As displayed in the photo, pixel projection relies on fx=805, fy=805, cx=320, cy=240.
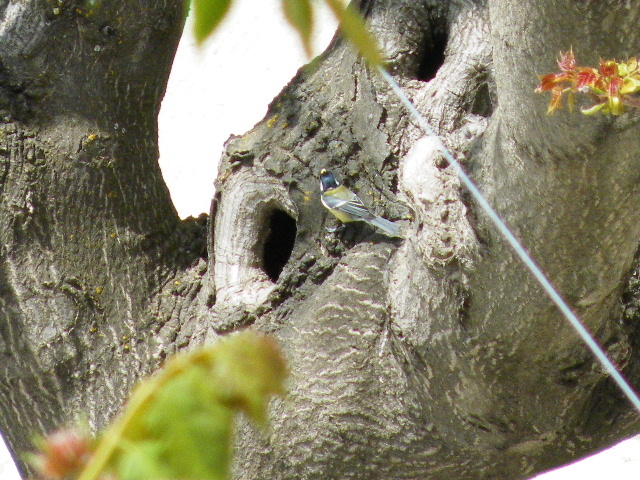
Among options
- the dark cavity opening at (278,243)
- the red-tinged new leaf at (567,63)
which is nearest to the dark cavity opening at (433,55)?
the dark cavity opening at (278,243)

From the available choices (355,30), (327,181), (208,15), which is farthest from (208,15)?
(327,181)

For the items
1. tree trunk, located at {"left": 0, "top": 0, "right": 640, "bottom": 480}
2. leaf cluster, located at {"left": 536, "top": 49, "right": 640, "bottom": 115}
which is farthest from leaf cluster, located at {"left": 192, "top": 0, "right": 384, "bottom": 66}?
tree trunk, located at {"left": 0, "top": 0, "right": 640, "bottom": 480}

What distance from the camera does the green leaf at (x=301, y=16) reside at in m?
0.55

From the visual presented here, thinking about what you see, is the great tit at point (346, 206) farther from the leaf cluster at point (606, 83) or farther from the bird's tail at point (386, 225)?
the leaf cluster at point (606, 83)

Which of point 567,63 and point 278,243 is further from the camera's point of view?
point 278,243

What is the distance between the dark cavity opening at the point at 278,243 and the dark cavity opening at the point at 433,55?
0.57 meters

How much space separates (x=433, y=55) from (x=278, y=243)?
2.33 feet

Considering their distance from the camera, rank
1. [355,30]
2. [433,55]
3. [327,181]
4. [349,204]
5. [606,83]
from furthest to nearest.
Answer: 1. [433,55]
2. [327,181]
3. [349,204]
4. [606,83]
5. [355,30]

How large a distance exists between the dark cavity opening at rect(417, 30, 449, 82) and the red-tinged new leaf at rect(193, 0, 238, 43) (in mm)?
1791

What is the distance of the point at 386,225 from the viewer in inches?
79.7

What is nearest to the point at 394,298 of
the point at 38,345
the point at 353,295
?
the point at 353,295

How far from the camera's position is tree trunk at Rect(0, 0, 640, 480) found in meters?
1.43

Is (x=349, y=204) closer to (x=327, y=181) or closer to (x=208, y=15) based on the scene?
(x=327, y=181)

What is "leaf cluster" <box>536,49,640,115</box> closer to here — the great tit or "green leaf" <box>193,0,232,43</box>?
"green leaf" <box>193,0,232,43</box>
